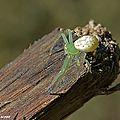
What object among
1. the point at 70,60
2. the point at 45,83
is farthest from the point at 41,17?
the point at 45,83

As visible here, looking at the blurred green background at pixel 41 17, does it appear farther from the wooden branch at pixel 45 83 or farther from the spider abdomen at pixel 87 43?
the wooden branch at pixel 45 83

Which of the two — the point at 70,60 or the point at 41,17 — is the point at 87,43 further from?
the point at 41,17

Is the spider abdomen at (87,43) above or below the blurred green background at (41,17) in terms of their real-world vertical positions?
below

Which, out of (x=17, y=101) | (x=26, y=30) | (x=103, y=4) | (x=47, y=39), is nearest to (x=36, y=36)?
(x=26, y=30)

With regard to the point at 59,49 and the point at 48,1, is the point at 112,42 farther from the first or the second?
the point at 48,1

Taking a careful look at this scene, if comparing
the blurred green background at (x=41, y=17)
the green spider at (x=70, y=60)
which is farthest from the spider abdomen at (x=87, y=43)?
the blurred green background at (x=41, y=17)

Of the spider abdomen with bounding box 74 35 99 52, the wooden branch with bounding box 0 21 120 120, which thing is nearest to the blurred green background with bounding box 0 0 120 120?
the spider abdomen with bounding box 74 35 99 52
